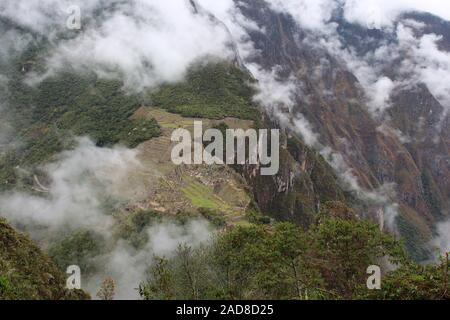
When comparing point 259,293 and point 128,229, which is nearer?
point 259,293

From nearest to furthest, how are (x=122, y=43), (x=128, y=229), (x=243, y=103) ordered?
1. (x=128, y=229)
2. (x=243, y=103)
3. (x=122, y=43)

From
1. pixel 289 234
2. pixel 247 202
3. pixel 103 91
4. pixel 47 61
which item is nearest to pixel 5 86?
pixel 47 61

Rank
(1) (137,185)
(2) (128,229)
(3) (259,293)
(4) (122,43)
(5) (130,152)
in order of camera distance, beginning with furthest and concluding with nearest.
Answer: (4) (122,43)
(5) (130,152)
(1) (137,185)
(2) (128,229)
(3) (259,293)

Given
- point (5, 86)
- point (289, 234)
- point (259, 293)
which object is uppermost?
point (289, 234)

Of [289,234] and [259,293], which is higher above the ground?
[289,234]

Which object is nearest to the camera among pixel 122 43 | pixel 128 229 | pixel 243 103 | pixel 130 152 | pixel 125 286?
pixel 125 286

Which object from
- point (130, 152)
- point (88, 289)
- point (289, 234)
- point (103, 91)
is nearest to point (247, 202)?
point (130, 152)

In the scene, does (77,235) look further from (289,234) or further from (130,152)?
(289,234)

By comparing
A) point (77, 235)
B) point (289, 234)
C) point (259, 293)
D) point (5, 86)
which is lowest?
point (5, 86)

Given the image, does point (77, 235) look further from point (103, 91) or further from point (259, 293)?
point (103, 91)
